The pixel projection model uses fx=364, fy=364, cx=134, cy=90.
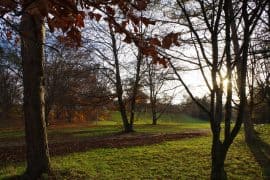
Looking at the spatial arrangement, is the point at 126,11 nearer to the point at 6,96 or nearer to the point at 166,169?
the point at 166,169

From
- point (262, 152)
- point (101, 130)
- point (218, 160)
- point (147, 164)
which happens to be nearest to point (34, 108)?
point (147, 164)

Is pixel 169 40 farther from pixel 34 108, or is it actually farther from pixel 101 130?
pixel 101 130

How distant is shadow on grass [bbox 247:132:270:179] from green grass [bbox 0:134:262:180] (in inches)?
6.8

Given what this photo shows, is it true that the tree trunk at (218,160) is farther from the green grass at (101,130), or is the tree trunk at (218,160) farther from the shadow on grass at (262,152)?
the green grass at (101,130)

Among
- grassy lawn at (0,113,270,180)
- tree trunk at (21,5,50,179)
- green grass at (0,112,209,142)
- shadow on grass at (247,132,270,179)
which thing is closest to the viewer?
tree trunk at (21,5,50,179)

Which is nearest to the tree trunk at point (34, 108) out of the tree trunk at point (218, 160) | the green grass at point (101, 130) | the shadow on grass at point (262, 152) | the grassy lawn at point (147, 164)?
the grassy lawn at point (147, 164)

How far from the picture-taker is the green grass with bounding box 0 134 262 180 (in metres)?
9.05

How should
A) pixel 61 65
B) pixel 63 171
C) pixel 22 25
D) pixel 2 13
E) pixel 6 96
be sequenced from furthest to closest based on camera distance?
pixel 6 96
pixel 61 65
pixel 63 171
pixel 22 25
pixel 2 13

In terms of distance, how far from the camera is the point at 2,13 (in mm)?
2867

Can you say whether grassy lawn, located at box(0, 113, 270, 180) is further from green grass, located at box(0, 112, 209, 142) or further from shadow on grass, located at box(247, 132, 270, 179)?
green grass, located at box(0, 112, 209, 142)

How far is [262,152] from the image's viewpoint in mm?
12070

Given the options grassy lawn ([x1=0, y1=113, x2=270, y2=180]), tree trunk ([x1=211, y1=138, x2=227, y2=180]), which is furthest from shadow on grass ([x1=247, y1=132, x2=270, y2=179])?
tree trunk ([x1=211, y1=138, x2=227, y2=180])

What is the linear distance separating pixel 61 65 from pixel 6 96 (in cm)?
1269

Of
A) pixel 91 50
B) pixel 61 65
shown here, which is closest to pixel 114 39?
pixel 91 50
